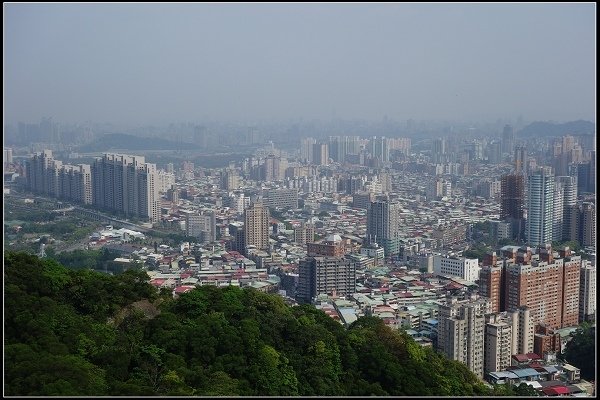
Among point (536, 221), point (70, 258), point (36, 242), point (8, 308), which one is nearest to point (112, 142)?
point (36, 242)

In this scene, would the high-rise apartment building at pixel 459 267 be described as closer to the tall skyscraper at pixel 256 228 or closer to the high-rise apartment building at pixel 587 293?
the high-rise apartment building at pixel 587 293

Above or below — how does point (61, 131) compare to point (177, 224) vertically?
above

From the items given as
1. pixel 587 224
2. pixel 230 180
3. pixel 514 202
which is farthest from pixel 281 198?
pixel 587 224

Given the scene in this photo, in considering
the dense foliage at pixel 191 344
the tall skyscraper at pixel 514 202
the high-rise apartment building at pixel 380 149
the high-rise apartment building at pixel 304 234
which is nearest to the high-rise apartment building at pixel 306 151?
the high-rise apartment building at pixel 380 149

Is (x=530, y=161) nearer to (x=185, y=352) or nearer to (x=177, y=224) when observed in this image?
(x=177, y=224)

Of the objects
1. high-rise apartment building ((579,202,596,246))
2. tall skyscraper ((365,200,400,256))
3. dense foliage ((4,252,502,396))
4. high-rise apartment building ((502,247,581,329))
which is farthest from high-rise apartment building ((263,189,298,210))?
dense foliage ((4,252,502,396))

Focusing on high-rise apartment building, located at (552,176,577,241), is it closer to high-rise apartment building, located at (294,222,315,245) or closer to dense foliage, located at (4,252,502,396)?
high-rise apartment building, located at (294,222,315,245)
